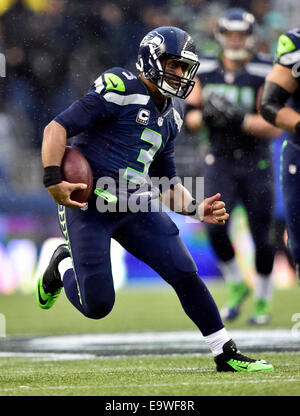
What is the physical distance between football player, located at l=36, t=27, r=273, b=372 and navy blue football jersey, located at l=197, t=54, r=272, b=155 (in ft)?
8.67

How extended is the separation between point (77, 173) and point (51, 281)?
0.92 meters

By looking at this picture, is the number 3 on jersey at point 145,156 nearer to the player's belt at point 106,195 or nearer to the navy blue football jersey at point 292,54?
the player's belt at point 106,195

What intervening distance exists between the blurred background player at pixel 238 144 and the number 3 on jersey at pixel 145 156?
2.54 m

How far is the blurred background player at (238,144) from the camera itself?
6531mm

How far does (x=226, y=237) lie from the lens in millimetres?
6703

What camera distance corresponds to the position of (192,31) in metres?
10.9

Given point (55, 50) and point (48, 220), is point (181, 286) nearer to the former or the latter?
point (48, 220)

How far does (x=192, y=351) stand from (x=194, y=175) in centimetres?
467

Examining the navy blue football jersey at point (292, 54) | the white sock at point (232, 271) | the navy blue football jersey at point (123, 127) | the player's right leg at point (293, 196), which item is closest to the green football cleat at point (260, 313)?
the white sock at point (232, 271)

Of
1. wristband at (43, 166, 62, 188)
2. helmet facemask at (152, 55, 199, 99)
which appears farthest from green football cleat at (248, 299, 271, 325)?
wristband at (43, 166, 62, 188)

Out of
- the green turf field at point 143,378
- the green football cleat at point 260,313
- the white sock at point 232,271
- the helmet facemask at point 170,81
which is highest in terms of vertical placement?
the helmet facemask at point 170,81

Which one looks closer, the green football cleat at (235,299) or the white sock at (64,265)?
the white sock at (64,265)

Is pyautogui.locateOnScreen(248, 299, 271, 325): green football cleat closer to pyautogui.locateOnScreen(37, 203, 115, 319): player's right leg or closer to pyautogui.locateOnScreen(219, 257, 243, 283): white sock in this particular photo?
pyautogui.locateOnScreen(219, 257, 243, 283): white sock

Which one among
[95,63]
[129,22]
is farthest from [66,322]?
[129,22]
